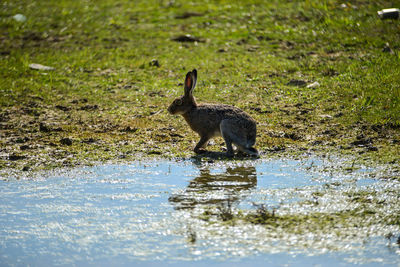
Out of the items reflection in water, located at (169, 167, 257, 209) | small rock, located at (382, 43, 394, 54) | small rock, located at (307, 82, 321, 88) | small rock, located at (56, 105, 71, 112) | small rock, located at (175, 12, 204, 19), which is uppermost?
small rock, located at (382, 43, 394, 54)

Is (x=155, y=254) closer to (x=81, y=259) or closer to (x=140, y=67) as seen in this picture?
(x=81, y=259)

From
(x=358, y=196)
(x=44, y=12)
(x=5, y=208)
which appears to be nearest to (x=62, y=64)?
(x=44, y=12)

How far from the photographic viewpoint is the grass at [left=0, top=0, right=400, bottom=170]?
9.34m

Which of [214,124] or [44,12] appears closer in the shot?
[214,124]

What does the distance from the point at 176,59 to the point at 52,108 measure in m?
4.07

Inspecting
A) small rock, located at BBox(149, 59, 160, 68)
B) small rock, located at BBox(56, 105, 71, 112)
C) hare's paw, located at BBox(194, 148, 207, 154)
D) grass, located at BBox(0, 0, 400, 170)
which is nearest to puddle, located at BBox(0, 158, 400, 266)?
hare's paw, located at BBox(194, 148, 207, 154)

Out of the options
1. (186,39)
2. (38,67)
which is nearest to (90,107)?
(38,67)

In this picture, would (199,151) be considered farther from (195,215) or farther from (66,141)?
(195,215)

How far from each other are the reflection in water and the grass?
3.87ft

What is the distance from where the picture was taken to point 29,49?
15.5 m

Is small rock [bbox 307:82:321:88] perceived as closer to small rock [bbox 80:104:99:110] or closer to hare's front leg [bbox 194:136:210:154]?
hare's front leg [bbox 194:136:210:154]

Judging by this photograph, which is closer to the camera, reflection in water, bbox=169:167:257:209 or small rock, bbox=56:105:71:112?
reflection in water, bbox=169:167:257:209

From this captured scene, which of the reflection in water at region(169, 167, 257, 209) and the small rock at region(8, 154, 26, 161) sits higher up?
the reflection in water at region(169, 167, 257, 209)

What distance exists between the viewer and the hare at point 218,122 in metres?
8.58
